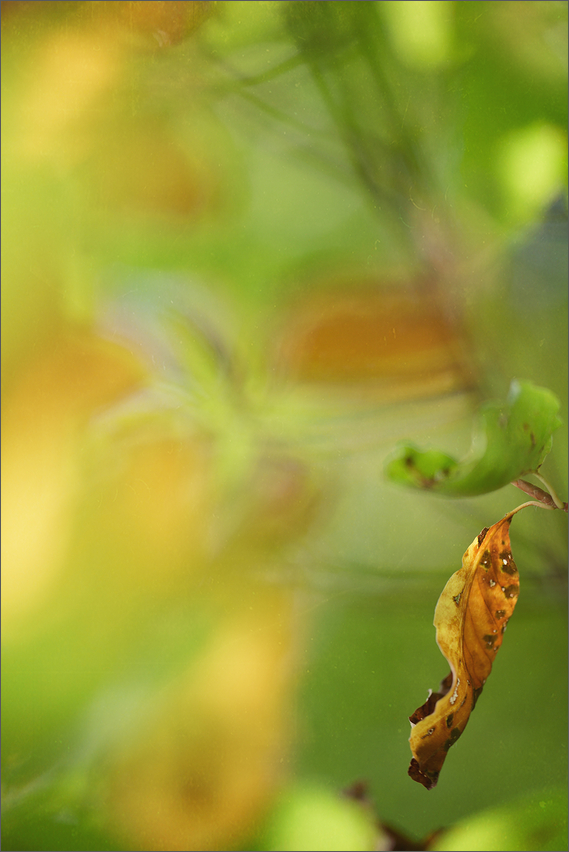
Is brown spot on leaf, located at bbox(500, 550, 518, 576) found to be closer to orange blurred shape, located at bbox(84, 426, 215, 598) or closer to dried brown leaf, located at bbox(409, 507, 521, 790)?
dried brown leaf, located at bbox(409, 507, 521, 790)

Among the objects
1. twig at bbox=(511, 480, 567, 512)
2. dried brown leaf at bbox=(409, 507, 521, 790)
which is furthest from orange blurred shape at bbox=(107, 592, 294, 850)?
twig at bbox=(511, 480, 567, 512)

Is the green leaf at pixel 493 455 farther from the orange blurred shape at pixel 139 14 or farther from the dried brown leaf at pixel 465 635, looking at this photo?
the orange blurred shape at pixel 139 14

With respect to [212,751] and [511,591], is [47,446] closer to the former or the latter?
[212,751]

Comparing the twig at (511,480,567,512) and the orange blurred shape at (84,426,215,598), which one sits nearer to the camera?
the twig at (511,480,567,512)

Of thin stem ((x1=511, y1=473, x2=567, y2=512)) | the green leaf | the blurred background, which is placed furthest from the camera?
the blurred background

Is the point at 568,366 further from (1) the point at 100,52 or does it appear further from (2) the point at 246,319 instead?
(1) the point at 100,52

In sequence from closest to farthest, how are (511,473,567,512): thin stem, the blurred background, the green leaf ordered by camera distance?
the green leaf
(511,473,567,512): thin stem
the blurred background
